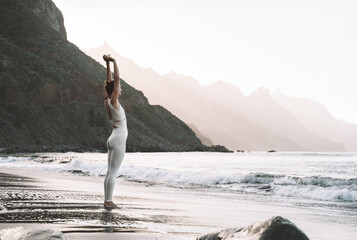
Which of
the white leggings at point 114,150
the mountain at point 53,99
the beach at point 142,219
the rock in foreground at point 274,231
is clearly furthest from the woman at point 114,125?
the mountain at point 53,99

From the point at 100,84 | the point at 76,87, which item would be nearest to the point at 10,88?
the point at 76,87

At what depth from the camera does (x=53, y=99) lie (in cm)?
11556

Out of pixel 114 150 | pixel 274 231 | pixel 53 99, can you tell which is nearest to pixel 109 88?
pixel 114 150

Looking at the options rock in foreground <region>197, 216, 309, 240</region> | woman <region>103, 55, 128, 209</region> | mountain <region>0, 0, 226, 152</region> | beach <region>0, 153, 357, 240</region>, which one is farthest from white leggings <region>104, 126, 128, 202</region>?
mountain <region>0, 0, 226, 152</region>

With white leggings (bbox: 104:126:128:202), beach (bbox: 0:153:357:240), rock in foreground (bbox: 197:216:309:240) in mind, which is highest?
white leggings (bbox: 104:126:128:202)

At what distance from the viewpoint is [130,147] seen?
109 m

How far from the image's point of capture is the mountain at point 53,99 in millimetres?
101500

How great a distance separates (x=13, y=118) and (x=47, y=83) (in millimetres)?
17698

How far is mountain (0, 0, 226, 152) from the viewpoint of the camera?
10150cm

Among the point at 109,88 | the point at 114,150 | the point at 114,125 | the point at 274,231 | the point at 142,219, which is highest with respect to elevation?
the point at 109,88

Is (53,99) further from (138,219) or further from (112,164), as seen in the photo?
(138,219)

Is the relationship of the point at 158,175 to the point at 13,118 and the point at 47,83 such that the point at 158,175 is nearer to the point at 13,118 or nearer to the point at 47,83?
the point at 13,118

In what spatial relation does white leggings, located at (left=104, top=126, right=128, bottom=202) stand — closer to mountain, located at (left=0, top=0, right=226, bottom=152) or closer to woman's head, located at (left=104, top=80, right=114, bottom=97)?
woman's head, located at (left=104, top=80, right=114, bottom=97)

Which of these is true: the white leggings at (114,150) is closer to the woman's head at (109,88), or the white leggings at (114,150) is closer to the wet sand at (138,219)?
the wet sand at (138,219)
